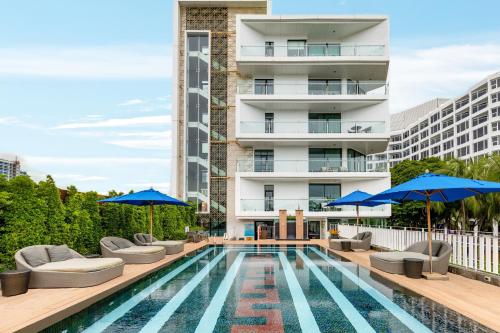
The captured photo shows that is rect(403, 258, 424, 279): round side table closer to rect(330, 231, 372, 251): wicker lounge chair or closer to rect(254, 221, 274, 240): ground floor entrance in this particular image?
rect(330, 231, 372, 251): wicker lounge chair

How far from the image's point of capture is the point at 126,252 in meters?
13.8

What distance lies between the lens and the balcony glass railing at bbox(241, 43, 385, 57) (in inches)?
1294

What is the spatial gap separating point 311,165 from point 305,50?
894 cm

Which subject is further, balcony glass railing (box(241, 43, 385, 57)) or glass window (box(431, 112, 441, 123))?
glass window (box(431, 112, 441, 123))

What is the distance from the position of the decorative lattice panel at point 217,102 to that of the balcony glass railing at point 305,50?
4571 mm

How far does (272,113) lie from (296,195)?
6.91m

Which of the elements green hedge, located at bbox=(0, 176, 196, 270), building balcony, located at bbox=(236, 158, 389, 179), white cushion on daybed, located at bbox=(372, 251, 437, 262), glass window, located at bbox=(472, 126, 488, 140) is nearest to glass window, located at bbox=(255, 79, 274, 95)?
building balcony, located at bbox=(236, 158, 389, 179)

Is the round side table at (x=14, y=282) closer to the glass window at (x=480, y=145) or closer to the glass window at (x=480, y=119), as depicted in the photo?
the glass window at (x=480, y=145)

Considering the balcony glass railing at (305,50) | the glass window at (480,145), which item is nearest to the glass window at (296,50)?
the balcony glass railing at (305,50)

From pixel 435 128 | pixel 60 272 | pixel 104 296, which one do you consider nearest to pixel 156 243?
pixel 60 272

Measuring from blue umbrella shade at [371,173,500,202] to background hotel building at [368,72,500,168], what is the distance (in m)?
71.4

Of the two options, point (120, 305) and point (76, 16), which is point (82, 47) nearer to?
point (76, 16)

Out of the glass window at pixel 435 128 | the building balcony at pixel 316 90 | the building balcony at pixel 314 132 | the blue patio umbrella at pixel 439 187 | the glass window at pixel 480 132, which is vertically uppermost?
the glass window at pixel 435 128

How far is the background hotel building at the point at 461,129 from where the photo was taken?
77.8m
